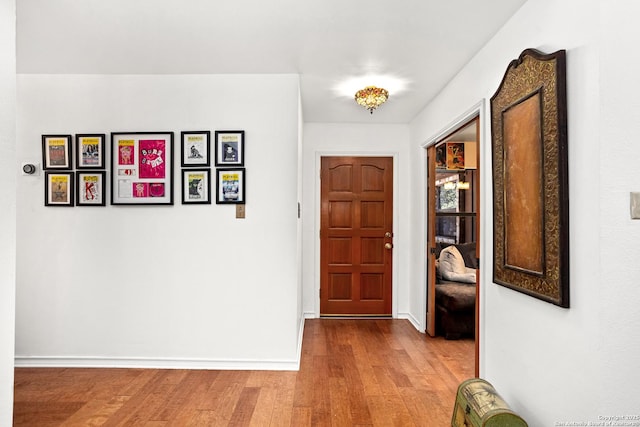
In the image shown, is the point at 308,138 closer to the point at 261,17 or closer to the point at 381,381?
the point at 261,17

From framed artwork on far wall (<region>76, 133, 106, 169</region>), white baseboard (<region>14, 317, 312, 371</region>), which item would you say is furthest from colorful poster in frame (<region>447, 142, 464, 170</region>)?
framed artwork on far wall (<region>76, 133, 106, 169</region>)

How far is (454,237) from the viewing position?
591 cm

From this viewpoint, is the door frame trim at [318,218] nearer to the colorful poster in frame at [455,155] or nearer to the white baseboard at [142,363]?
the colorful poster in frame at [455,155]

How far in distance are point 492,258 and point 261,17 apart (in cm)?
214

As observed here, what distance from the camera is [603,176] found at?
5.12ft

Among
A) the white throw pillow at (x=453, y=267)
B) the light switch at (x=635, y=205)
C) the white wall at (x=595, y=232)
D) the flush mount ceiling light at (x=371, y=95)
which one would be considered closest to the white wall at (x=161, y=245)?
the flush mount ceiling light at (x=371, y=95)

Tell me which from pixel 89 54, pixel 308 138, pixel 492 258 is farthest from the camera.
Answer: pixel 308 138

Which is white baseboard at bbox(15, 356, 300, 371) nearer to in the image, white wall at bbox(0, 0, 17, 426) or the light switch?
white wall at bbox(0, 0, 17, 426)

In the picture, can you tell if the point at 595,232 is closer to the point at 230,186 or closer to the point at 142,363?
the point at 230,186

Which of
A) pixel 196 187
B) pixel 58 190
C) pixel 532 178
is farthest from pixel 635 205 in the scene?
pixel 58 190

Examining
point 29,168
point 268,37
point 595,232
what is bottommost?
point 595,232

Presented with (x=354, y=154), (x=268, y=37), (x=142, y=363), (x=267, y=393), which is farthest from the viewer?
(x=354, y=154)

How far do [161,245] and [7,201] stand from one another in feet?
5.45

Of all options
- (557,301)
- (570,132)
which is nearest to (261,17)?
(570,132)
